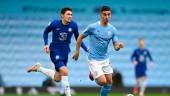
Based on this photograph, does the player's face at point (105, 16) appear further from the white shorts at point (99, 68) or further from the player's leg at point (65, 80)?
the player's leg at point (65, 80)

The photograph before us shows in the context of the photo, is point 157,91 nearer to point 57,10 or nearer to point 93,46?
point 57,10

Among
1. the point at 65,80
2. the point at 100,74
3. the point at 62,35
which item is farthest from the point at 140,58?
the point at 100,74

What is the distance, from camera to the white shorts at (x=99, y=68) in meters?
17.2

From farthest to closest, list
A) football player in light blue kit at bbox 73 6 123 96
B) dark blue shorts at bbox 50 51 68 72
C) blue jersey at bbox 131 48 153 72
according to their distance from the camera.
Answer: blue jersey at bbox 131 48 153 72 → dark blue shorts at bbox 50 51 68 72 → football player in light blue kit at bbox 73 6 123 96

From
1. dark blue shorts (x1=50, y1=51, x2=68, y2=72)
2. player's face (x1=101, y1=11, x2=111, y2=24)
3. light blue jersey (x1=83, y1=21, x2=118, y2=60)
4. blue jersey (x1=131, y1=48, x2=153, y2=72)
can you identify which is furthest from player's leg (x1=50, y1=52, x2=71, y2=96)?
blue jersey (x1=131, y1=48, x2=153, y2=72)

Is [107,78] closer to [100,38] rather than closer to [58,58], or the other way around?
[100,38]

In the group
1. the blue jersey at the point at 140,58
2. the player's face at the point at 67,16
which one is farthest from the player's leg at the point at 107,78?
the blue jersey at the point at 140,58

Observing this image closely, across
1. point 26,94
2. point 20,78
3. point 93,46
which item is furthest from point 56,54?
point 20,78

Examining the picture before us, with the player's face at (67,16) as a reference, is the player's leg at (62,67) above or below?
below

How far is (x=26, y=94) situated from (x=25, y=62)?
297 cm

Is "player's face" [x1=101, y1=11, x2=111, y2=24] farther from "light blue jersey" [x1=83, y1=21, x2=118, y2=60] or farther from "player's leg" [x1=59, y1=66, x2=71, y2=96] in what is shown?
"player's leg" [x1=59, y1=66, x2=71, y2=96]

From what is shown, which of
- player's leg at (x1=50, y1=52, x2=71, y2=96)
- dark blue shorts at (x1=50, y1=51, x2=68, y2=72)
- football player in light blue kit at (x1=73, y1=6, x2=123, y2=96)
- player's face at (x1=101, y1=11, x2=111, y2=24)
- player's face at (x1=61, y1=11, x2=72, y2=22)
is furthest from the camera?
dark blue shorts at (x1=50, y1=51, x2=68, y2=72)

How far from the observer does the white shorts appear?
17.2 m

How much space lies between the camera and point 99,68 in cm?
1719
